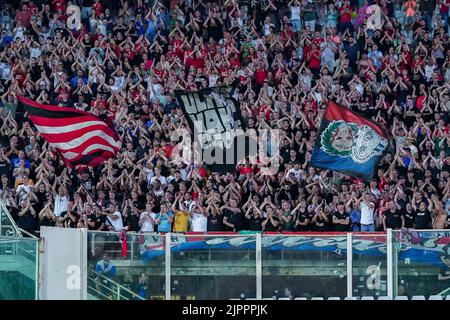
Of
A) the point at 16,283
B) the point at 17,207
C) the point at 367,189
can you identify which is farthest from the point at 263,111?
the point at 16,283

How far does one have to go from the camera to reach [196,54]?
32469mm

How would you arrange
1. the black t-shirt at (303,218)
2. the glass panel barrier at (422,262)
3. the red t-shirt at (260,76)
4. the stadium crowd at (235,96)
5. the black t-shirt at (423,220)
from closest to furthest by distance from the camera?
the glass panel barrier at (422,262) < the black t-shirt at (423,220) < the black t-shirt at (303,218) < the stadium crowd at (235,96) < the red t-shirt at (260,76)

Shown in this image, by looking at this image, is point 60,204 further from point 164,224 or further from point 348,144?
point 348,144

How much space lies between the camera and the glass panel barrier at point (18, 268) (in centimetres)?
1761

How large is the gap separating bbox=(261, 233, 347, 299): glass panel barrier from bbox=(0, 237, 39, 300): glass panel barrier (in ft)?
11.6

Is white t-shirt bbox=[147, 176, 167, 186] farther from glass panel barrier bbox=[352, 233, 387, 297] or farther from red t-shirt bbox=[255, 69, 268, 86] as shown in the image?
glass panel barrier bbox=[352, 233, 387, 297]

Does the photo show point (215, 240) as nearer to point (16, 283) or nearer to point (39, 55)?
point (16, 283)

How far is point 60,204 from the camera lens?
27.4 meters

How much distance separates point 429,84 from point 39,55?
32.2ft

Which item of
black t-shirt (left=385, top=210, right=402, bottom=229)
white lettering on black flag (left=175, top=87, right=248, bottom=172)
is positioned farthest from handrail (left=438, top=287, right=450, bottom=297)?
white lettering on black flag (left=175, top=87, right=248, bottom=172)

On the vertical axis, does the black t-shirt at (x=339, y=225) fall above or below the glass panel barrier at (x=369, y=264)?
above

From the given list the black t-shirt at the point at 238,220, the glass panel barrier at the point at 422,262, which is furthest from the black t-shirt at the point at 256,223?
the glass panel barrier at the point at 422,262

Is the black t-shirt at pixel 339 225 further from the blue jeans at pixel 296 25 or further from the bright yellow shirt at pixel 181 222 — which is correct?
the blue jeans at pixel 296 25

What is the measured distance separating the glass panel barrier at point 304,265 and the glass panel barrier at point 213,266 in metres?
0.26
